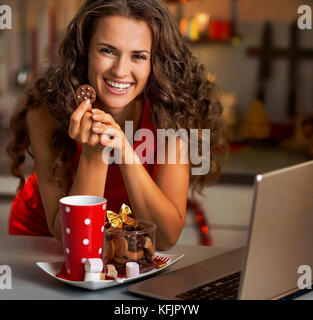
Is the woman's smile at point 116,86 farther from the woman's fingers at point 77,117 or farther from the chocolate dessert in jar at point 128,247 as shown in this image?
the chocolate dessert in jar at point 128,247

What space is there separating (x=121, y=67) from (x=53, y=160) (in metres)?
0.31

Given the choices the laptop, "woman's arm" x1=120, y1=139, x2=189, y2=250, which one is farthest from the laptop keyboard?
"woman's arm" x1=120, y1=139, x2=189, y2=250

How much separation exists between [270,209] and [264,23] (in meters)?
2.27

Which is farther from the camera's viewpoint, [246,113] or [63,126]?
[246,113]

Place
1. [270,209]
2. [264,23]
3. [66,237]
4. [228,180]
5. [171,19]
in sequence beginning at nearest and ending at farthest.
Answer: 1. [270,209]
2. [66,237]
3. [171,19]
4. [228,180]
5. [264,23]

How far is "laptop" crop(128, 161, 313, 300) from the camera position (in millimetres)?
876

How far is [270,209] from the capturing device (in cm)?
88

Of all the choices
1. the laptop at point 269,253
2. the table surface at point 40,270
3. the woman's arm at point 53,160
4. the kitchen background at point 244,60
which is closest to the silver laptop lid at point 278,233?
the laptop at point 269,253

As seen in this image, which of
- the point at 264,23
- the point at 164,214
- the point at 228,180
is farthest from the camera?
the point at 264,23

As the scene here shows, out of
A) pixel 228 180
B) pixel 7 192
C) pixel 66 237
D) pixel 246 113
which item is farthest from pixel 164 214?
pixel 246 113

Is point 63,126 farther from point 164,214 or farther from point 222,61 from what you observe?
point 222,61

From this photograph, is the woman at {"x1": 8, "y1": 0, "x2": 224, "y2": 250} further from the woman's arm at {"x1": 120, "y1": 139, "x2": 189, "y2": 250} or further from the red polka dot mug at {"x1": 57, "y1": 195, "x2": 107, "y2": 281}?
the red polka dot mug at {"x1": 57, "y1": 195, "x2": 107, "y2": 281}

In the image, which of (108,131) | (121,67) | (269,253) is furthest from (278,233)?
(121,67)

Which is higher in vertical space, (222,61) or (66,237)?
(222,61)
